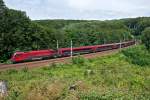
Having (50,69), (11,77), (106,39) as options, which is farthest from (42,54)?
(106,39)

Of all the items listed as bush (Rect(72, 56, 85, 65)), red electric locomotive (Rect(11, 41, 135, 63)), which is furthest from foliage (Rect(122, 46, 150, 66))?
bush (Rect(72, 56, 85, 65))

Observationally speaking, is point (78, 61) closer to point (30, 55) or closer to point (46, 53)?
point (46, 53)

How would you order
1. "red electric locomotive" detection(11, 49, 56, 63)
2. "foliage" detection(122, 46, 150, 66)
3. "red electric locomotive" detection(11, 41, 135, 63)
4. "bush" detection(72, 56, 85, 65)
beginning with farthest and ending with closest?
"foliage" detection(122, 46, 150, 66) → "bush" detection(72, 56, 85, 65) → "red electric locomotive" detection(11, 41, 135, 63) → "red electric locomotive" detection(11, 49, 56, 63)

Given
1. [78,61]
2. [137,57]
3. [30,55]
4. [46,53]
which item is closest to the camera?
[30,55]

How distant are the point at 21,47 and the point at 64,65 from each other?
35.7 feet

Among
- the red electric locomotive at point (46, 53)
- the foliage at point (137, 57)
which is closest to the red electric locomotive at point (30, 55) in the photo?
the red electric locomotive at point (46, 53)

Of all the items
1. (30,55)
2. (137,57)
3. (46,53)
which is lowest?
(137,57)

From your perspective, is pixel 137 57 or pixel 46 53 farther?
pixel 137 57

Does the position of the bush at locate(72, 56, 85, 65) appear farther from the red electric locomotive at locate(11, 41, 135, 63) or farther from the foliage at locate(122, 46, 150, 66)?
the foliage at locate(122, 46, 150, 66)

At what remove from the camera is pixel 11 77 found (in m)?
37.7

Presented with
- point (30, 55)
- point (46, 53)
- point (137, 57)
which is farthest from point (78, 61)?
point (137, 57)

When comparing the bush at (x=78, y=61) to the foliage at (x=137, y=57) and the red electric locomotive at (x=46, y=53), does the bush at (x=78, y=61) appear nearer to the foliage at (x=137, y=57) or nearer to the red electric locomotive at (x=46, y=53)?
the red electric locomotive at (x=46, y=53)

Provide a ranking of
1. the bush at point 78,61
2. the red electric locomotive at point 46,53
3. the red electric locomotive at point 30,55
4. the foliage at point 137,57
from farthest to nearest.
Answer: the foliage at point 137,57, the bush at point 78,61, the red electric locomotive at point 46,53, the red electric locomotive at point 30,55

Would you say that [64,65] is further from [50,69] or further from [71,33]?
[71,33]
